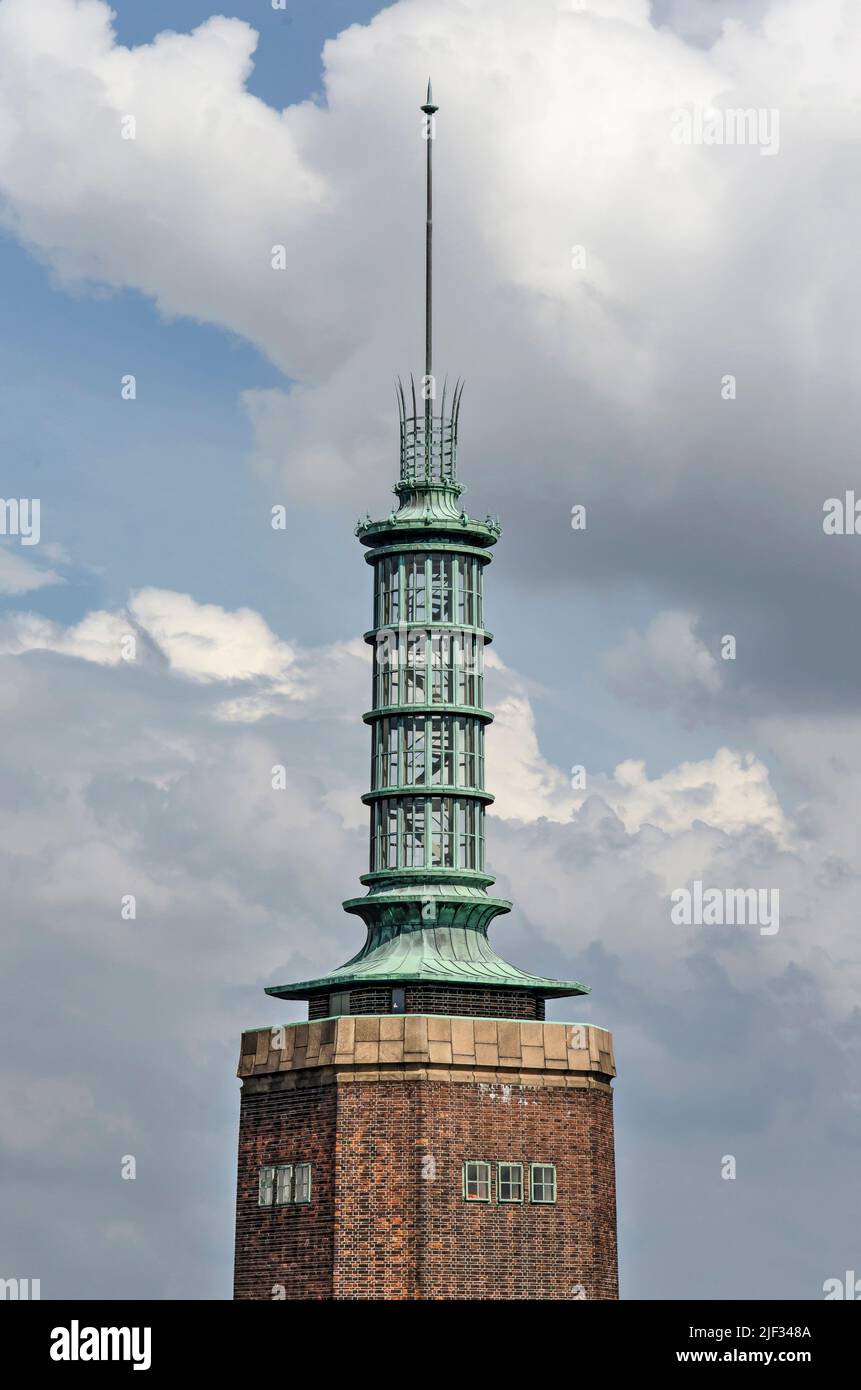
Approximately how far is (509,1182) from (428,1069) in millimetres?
4132

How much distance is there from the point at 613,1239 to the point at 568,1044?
641cm

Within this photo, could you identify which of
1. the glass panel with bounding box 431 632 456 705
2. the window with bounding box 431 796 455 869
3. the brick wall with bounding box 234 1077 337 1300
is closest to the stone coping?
the brick wall with bounding box 234 1077 337 1300

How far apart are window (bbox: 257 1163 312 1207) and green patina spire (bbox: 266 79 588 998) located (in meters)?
5.71

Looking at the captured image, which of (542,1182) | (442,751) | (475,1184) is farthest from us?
(442,751)

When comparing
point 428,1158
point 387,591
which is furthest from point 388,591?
point 428,1158

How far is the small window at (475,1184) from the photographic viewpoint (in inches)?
3228

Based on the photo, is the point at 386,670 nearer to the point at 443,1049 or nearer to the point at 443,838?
the point at 443,838

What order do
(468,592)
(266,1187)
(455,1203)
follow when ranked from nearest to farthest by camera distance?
(455,1203) → (266,1187) → (468,592)

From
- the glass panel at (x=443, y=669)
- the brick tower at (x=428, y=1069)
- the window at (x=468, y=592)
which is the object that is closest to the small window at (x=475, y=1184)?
the brick tower at (x=428, y=1069)

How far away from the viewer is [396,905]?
87375 millimetres

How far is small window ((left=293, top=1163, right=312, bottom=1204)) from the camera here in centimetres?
8300

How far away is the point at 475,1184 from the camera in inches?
3231
